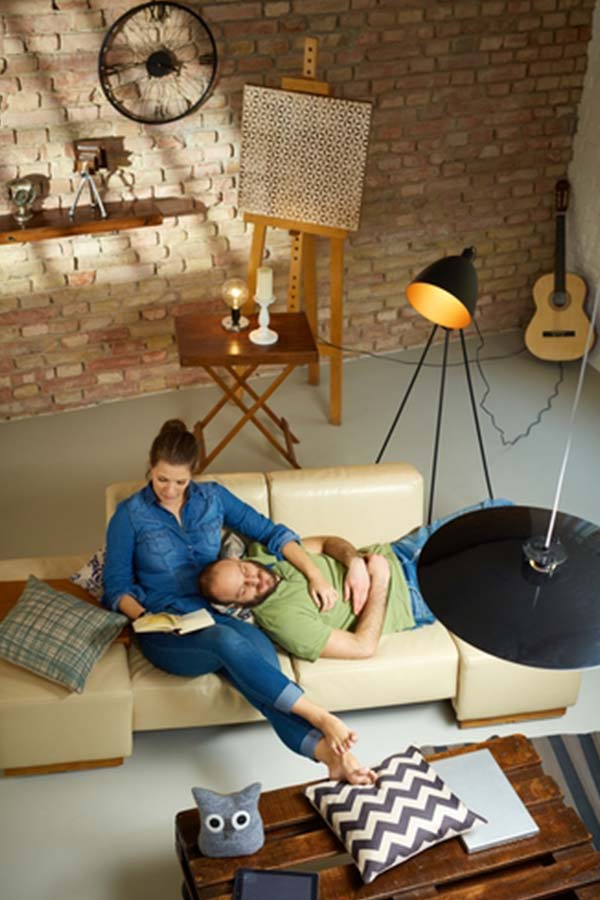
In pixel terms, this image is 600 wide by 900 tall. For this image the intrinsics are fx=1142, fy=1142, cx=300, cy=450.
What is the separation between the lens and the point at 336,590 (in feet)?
12.4

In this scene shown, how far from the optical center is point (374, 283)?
5852mm

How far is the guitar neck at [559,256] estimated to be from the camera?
5.86 m

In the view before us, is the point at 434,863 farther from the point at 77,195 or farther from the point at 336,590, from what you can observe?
the point at 77,195

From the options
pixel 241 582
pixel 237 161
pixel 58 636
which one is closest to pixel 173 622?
pixel 241 582

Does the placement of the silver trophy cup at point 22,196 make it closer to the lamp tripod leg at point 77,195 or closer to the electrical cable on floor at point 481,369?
the lamp tripod leg at point 77,195

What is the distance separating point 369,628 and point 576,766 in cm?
80

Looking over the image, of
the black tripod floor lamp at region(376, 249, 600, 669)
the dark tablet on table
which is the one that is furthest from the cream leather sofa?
the black tripod floor lamp at region(376, 249, 600, 669)

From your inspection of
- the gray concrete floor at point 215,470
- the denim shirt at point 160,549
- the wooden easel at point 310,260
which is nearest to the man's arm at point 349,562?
the denim shirt at point 160,549

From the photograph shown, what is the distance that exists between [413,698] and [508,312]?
3.10m

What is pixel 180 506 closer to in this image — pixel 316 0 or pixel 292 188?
pixel 292 188

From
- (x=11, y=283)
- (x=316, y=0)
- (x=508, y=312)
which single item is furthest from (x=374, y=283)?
(x=11, y=283)

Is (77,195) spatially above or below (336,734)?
above

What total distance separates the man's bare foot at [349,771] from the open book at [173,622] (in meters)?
0.59

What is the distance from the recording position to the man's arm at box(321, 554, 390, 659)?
360 cm
